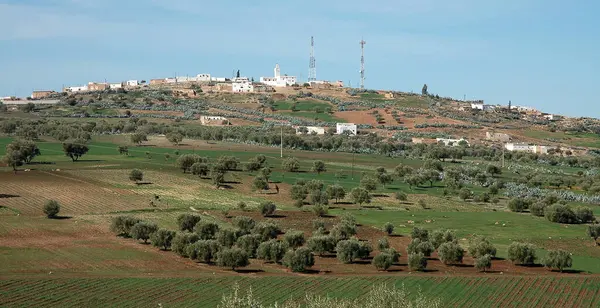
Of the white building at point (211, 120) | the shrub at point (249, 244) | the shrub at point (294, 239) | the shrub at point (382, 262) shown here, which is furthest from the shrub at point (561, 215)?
the white building at point (211, 120)

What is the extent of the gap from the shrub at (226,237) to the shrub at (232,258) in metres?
5.79

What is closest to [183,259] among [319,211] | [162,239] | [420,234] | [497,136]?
[162,239]

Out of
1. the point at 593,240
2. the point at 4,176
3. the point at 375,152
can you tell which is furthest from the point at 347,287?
the point at 375,152

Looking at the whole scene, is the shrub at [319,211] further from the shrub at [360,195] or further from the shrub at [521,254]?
the shrub at [521,254]

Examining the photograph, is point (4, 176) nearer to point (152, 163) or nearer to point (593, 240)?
point (152, 163)

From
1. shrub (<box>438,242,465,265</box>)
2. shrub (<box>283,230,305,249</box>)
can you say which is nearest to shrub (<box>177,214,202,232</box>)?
shrub (<box>283,230,305,249</box>)

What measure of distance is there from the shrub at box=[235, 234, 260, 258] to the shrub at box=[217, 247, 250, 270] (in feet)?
14.3

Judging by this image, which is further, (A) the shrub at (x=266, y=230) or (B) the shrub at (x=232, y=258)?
(A) the shrub at (x=266, y=230)

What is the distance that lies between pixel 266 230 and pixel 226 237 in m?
5.42

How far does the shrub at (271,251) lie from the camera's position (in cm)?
6288

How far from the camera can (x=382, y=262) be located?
61312mm

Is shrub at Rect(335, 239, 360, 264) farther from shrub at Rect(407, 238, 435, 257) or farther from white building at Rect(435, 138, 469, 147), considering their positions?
white building at Rect(435, 138, 469, 147)

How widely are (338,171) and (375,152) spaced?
3522 cm

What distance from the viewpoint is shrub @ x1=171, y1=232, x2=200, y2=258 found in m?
62.8
